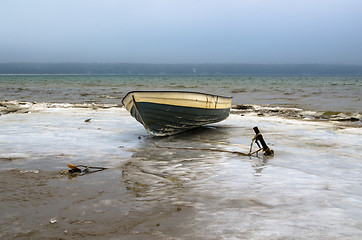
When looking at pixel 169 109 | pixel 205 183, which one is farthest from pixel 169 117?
pixel 205 183

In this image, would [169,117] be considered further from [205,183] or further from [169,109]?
[205,183]

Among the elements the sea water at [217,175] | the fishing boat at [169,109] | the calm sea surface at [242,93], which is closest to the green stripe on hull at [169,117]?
the fishing boat at [169,109]

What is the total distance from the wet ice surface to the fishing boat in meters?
0.33

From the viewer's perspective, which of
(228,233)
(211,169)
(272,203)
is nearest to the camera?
(228,233)

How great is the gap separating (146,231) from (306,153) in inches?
173

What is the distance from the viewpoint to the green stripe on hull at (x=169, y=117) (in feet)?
24.5

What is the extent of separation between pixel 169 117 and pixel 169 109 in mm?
258

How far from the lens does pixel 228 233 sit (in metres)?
2.78

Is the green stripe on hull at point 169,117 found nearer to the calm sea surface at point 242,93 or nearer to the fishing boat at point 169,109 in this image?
the fishing boat at point 169,109

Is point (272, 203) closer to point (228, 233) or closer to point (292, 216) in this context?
point (292, 216)

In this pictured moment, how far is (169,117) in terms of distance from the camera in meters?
7.75

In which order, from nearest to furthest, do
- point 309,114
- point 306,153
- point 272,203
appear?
point 272,203
point 306,153
point 309,114

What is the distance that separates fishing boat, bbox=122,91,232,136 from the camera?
7.32 metres

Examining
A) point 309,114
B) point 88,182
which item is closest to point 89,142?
point 88,182
